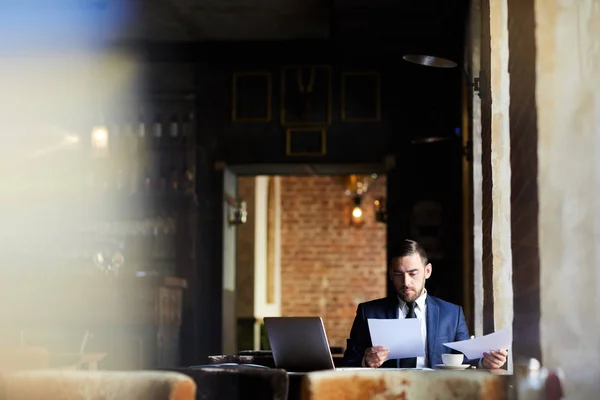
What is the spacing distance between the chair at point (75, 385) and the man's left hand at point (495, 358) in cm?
159

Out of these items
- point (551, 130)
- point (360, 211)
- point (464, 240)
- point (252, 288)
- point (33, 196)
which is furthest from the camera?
point (360, 211)

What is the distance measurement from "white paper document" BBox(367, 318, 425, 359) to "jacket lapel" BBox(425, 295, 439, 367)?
56cm

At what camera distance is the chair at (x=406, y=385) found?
248 centimetres

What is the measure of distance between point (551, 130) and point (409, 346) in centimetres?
120

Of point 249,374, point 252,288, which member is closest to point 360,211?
point 252,288

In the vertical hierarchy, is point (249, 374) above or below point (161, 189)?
below

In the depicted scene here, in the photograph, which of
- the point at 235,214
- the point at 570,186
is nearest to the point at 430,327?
the point at 570,186

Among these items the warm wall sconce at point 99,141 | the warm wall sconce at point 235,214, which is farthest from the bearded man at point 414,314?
the warm wall sconce at point 99,141

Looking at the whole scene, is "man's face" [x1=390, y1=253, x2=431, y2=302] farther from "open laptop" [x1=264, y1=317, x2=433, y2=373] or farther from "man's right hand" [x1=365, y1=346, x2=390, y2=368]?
"open laptop" [x1=264, y1=317, x2=433, y2=373]

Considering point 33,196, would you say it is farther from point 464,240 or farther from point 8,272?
point 464,240

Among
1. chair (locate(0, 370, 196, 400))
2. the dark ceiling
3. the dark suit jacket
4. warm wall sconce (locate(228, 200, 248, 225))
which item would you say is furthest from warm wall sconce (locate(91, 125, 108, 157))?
chair (locate(0, 370, 196, 400))

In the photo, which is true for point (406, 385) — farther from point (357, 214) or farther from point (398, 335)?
point (357, 214)

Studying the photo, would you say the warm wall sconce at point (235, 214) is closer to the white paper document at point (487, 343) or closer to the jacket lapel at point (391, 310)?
the jacket lapel at point (391, 310)

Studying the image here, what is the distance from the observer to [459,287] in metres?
9.11
